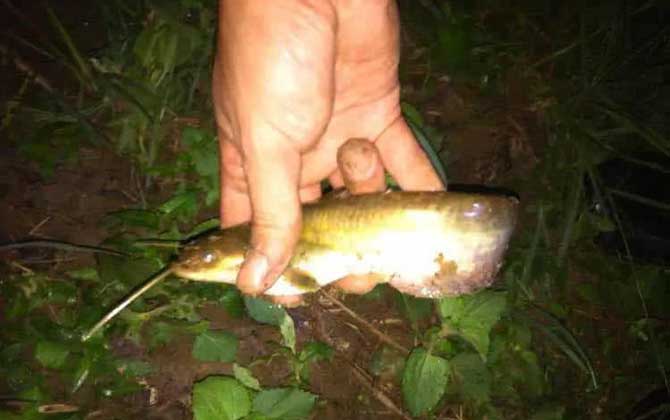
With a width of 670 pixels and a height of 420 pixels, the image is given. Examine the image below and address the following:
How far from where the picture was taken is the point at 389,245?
8.44 ft

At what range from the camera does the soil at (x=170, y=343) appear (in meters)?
3.51

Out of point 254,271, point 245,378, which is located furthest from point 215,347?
point 254,271

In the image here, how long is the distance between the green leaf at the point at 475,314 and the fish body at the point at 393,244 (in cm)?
92

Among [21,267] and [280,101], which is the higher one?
[280,101]

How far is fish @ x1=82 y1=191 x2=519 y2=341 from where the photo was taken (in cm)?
246

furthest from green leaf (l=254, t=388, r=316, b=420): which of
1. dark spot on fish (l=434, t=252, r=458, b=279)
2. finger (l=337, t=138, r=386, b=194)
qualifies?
finger (l=337, t=138, r=386, b=194)

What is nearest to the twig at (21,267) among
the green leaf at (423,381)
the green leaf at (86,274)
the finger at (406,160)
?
the green leaf at (86,274)

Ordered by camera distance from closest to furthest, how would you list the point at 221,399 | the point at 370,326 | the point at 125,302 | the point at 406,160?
the point at 125,302 → the point at 221,399 → the point at 406,160 → the point at 370,326

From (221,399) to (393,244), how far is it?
1442mm

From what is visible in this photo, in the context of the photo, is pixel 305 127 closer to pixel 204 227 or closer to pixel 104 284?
pixel 204 227

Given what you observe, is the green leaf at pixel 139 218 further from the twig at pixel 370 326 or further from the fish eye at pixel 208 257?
the twig at pixel 370 326

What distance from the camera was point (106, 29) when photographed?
14.1ft

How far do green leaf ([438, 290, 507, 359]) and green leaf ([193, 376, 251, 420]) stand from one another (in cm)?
144

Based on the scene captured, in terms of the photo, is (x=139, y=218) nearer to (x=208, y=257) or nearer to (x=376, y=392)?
(x=208, y=257)
